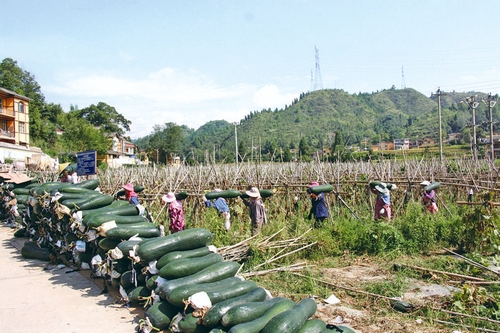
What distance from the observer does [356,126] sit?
105 m

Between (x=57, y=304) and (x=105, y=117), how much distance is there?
6495 cm

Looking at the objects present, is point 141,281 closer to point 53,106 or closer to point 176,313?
point 176,313

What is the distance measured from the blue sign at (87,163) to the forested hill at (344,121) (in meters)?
53.3

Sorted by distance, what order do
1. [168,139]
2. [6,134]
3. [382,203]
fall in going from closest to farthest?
[382,203] < [6,134] < [168,139]

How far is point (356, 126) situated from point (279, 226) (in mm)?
101658

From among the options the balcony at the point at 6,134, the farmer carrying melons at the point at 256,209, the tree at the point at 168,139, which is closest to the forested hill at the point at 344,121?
the tree at the point at 168,139

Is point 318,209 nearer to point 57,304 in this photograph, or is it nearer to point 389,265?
point 389,265

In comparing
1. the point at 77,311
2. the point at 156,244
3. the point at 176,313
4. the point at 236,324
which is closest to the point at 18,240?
the point at 77,311

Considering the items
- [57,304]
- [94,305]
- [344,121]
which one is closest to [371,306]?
[94,305]

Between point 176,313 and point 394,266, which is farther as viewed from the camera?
point 394,266

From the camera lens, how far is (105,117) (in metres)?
66.0

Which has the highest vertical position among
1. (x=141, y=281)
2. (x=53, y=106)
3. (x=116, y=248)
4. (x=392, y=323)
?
(x=53, y=106)

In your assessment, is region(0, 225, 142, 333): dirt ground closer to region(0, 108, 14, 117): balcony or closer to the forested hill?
region(0, 108, 14, 117): balcony

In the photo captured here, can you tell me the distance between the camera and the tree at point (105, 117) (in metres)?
65.2
